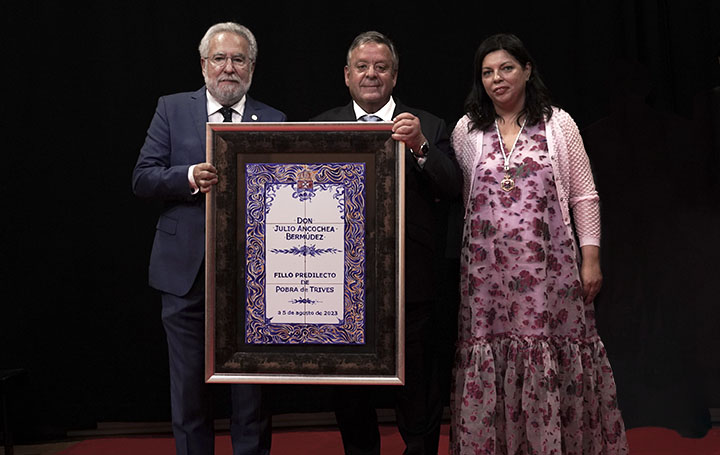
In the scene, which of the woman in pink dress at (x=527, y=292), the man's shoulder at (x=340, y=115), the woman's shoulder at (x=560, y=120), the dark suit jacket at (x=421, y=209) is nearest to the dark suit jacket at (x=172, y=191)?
the man's shoulder at (x=340, y=115)

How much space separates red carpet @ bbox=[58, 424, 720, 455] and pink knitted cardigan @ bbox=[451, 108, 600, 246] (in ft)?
3.97

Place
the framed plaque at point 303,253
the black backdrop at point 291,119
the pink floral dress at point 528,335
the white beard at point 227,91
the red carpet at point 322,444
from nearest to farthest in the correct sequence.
Result: the framed plaque at point 303,253 < the pink floral dress at point 528,335 < the white beard at point 227,91 < the red carpet at point 322,444 < the black backdrop at point 291,119

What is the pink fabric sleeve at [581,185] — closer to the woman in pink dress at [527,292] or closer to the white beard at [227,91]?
the woman in pink dress at [527,292]

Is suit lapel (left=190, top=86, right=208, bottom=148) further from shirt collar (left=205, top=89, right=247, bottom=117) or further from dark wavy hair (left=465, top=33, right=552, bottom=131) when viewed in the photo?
dark wavy hair (left=465, top=33, right=552, bottom=131)

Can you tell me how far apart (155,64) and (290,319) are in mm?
1654

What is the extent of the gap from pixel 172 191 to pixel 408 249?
81 centimetres

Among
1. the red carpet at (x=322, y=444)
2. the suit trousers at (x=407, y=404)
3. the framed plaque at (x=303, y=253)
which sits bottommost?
the red carpet at (x=322, y=444)

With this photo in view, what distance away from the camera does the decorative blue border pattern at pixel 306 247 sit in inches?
74.8

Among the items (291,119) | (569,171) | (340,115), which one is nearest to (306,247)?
(340,115)

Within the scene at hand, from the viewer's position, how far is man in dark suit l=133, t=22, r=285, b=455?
2094 millimetres

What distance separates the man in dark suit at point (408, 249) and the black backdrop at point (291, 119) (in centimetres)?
83

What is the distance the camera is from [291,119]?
3.00 meters

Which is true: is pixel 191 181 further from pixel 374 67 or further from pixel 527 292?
pixel 527 292

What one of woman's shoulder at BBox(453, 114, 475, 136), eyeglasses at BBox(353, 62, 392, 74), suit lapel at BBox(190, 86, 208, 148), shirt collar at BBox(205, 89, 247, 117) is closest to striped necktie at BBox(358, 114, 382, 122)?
eyeglasses at BBox(353, 62, 392, 74)
